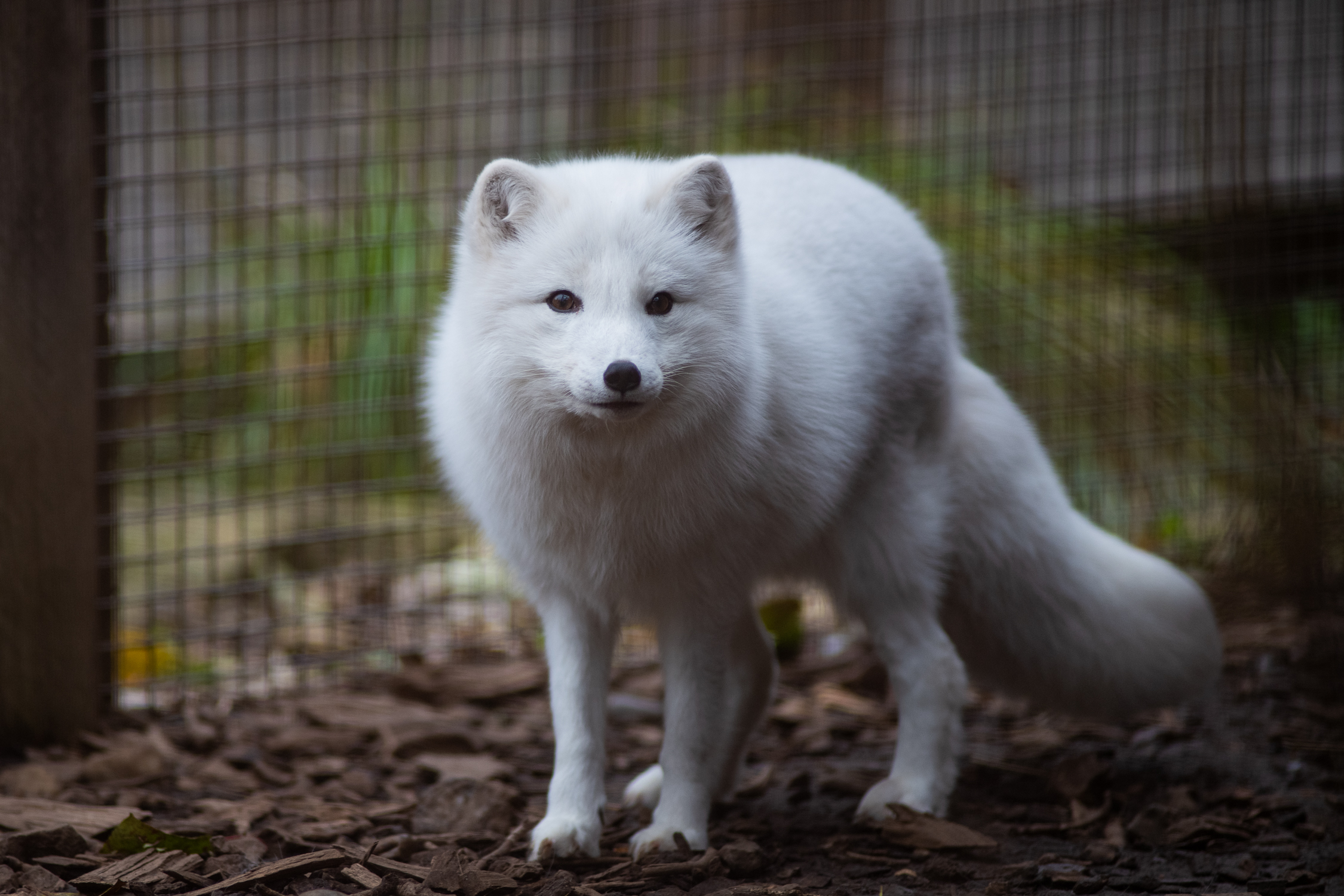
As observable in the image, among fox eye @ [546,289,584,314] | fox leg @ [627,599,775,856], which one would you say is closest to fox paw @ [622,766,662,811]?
fox leg @ [627,599,775,856]

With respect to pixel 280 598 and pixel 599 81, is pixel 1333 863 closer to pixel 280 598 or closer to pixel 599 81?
pixel 599 81

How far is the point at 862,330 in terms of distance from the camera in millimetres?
2900

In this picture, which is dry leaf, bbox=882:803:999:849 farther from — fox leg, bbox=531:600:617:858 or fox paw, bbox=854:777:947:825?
fox leg, bbox=531:600:617:858

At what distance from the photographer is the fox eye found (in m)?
2.42

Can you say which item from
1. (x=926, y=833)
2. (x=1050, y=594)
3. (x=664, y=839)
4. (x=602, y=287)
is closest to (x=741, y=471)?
(x=602, y=287)

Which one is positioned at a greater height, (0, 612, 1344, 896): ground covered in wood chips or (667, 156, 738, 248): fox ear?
(667, 156, 738, 248): fox ear

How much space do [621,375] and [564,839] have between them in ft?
3.61

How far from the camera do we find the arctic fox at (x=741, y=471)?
2.46 metres

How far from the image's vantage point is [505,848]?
106 inches

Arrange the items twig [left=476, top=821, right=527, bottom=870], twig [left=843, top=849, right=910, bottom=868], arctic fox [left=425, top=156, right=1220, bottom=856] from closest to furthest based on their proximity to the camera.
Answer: arctic fox [left=425, top=156, right=1220, bottom=856] → twig [left=476, top=821, right=527, bottom=870] → twig [left=843, top=849, right=910, bottom=868]

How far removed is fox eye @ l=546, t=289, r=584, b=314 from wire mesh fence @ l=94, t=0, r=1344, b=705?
1.75 m

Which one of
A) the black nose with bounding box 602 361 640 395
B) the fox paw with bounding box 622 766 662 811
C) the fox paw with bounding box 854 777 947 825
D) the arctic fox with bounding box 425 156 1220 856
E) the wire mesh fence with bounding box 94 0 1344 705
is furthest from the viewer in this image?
the wire mesh fence with bounding box 94 0 1344 705

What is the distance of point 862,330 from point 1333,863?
1.59m

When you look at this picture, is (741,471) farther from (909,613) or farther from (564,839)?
(564,839)
